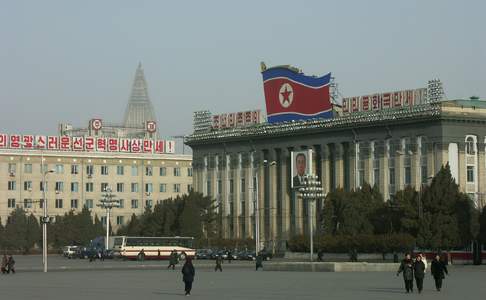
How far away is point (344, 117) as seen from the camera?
126 m

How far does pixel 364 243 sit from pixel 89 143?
74986 mm

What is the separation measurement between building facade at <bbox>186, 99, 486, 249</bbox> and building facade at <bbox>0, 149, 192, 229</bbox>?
69.7 ft

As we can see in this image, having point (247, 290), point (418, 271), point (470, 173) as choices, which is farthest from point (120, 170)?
point (418, 271)

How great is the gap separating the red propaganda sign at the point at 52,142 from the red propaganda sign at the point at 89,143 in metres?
4.65

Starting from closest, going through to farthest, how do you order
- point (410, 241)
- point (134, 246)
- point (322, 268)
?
point (322, 268), point (410, 241), point (134, 246)

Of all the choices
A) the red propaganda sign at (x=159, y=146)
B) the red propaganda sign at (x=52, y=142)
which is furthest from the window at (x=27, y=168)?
the red propaganda sign at (x=159, y=146)

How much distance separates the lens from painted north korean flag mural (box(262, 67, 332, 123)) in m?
127

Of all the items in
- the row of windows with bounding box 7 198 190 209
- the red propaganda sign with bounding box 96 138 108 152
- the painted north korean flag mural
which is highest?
the painted north korean flag mural

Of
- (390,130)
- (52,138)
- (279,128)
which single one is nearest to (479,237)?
(390,130)

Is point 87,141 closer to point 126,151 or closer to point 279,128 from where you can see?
point 126,151

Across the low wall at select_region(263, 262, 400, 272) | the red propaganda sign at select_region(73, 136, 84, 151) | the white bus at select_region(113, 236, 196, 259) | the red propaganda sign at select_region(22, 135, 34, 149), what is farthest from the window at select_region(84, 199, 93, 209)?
the low wall at select_region(263, 262, 400, 272)

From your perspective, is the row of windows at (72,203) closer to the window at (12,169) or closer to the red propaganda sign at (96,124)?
the window at (12,169)

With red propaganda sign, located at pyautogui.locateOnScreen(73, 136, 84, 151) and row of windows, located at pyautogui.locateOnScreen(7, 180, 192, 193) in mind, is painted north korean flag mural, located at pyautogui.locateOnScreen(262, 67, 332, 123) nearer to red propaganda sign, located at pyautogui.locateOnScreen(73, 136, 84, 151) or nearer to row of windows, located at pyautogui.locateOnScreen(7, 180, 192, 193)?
row of windows, located at pyautogui.locateOnScreen(7, 180, 192, 193)

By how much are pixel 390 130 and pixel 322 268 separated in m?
48.9
